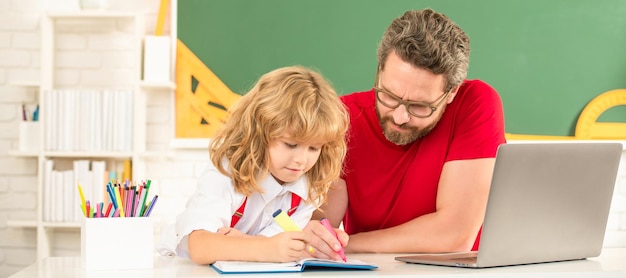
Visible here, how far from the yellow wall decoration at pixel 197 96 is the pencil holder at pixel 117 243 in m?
2.32

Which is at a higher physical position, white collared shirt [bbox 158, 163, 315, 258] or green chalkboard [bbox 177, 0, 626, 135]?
green chalkboard [bbox 177, 0, 626, 135]

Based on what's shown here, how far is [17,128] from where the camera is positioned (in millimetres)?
3865

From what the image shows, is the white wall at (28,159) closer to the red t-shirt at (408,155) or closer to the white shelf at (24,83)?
the white shelf at (24,83)

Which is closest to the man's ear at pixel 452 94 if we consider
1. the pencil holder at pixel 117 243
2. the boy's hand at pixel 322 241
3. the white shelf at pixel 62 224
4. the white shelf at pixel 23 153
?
the boy's hand at pixel 322 241

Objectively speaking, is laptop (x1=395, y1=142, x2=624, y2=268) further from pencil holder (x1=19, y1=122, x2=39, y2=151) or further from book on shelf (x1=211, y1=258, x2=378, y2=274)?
pencil holder (x1=19, y1=122, x2=39, y2=151)

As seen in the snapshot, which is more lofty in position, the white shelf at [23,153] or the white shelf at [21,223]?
the white shelf at [23,153]

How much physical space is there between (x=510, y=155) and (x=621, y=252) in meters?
0.64

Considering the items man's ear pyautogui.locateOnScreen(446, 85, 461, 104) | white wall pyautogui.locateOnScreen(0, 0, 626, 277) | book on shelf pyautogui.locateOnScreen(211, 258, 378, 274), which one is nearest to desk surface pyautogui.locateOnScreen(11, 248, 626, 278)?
book on shelf pyautogui.locateOnScreen(211, 258, 378, 274)

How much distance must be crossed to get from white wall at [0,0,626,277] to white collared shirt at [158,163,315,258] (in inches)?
77.0

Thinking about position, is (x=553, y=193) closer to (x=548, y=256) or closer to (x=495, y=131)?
(x=548, y=256)

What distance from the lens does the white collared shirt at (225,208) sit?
1651 mm

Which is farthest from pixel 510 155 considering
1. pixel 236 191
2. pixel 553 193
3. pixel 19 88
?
pixel 19 88

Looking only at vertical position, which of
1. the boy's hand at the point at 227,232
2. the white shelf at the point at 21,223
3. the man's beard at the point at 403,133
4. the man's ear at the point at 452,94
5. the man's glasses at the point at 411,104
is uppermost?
the man's ear at the point at 452,94

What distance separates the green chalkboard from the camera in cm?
380
